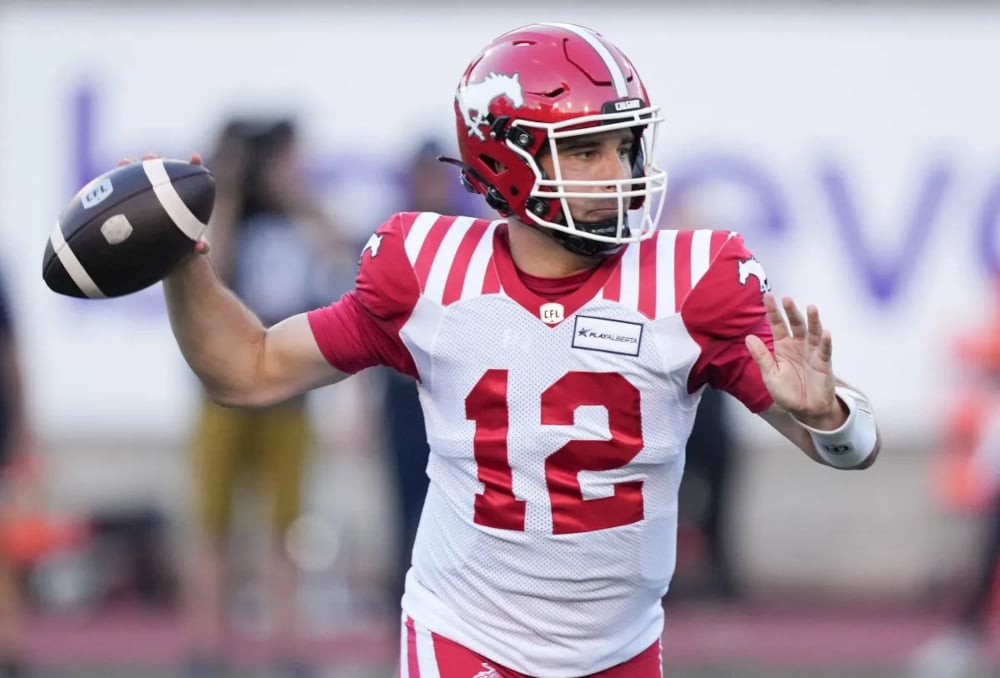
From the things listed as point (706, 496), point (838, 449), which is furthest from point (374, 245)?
point (706, 496)

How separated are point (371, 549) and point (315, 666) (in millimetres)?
1424

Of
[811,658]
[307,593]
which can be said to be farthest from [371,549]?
[811,658]

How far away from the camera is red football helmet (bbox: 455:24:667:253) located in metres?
3.11

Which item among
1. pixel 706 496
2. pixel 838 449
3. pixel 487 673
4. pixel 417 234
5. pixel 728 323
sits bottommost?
pixel 706 496

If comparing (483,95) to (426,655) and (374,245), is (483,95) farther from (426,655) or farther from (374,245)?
(426,655)

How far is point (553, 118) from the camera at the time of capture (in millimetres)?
3127

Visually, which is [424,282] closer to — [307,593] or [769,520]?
[307,593]

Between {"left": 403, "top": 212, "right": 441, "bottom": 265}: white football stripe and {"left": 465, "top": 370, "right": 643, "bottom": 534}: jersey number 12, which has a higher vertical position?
{"left": 403, "top": 212, "right": 441, "bottom": 265}: white football stripe

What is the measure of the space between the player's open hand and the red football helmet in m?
0.29

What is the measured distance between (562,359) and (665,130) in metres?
5.06

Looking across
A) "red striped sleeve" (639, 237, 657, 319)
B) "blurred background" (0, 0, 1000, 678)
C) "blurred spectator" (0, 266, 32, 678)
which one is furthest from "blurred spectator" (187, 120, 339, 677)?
"red striped sleeve" (639, 237, 657, 319)

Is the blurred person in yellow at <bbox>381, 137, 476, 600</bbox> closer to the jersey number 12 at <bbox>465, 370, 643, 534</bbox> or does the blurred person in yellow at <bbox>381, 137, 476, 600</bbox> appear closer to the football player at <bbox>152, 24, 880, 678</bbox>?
the football player at <bbox>152, 24, 880, 678</bbox>

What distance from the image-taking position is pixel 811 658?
7035mm

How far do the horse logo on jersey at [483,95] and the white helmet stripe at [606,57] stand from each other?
157mm
